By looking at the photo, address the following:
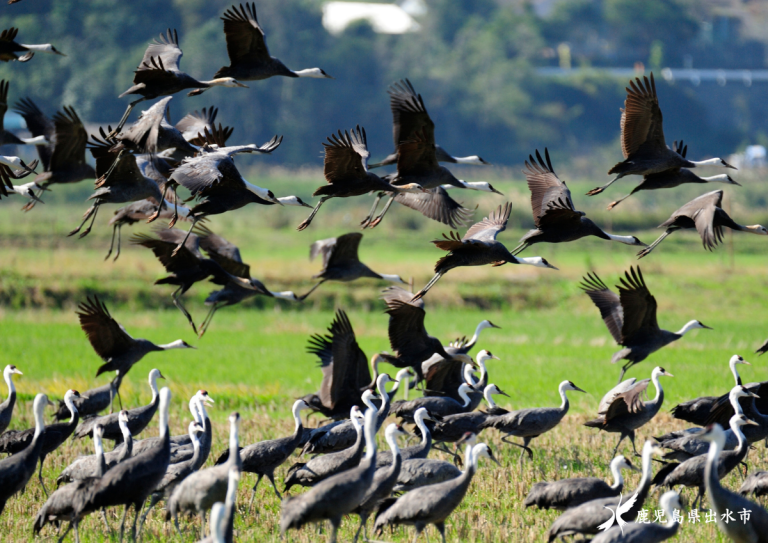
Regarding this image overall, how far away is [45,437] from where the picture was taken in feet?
29.1

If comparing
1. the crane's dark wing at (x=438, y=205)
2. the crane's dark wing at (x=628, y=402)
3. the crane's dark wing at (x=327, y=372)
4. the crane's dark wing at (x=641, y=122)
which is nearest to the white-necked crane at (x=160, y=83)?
the crane's dark wing at (x=438, y=205)

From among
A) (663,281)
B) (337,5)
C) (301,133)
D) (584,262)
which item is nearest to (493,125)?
(301,133)

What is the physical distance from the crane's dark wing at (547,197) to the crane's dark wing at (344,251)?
7.15ft

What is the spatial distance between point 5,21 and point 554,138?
103 feet

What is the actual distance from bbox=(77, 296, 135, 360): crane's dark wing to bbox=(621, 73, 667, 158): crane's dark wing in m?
5.06

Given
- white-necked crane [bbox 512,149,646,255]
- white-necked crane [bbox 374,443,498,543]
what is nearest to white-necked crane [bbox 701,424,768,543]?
white-necked crane [bbox 374,443,498,543]

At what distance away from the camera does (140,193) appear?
30.1 feet

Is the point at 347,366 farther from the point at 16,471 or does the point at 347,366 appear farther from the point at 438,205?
the point at 16,471

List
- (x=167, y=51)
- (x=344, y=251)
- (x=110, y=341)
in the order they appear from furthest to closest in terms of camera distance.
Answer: (x=344, y=251)
(x=110, y=341)
(x=167, y=51)

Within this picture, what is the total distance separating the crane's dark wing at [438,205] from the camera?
35.6ft

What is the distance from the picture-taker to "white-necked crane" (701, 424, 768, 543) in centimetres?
665

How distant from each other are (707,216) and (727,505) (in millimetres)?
3148

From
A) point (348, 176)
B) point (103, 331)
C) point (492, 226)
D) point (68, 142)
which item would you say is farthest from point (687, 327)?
point (68, 142)

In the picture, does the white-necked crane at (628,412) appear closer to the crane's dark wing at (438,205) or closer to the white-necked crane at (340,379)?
the white-necked crane at (340,379)
